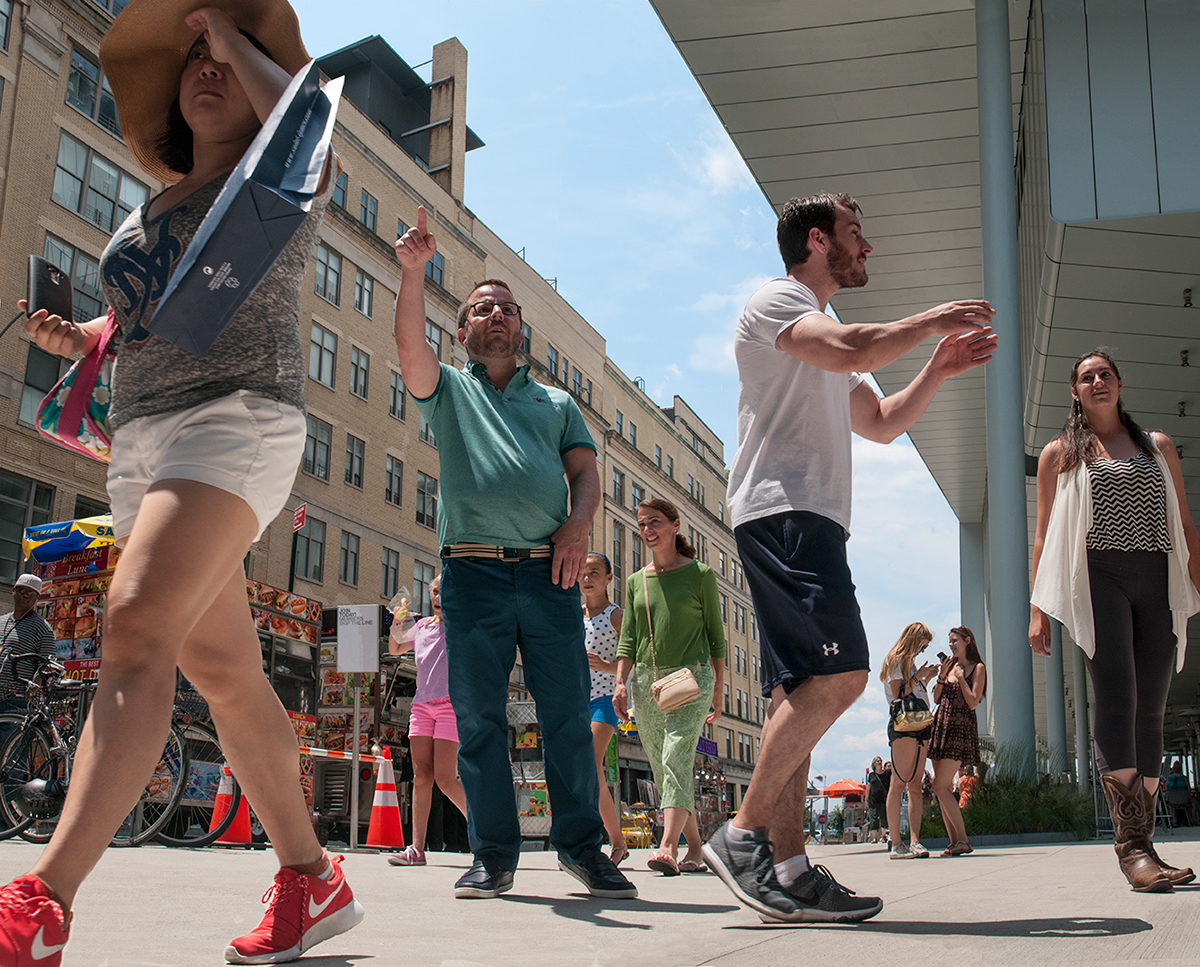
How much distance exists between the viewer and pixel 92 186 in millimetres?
26250

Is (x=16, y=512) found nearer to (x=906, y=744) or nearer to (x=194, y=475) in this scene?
(x=906, y=744)

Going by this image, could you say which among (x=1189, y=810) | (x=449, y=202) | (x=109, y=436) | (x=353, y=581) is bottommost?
(x=1189, y=810)

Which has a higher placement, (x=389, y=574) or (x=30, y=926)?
(x=389, y=574)

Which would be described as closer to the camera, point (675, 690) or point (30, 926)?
point (30, 926)

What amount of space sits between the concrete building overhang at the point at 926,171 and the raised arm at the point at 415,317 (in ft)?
37.4

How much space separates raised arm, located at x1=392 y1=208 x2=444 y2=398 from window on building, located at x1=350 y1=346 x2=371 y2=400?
108ft

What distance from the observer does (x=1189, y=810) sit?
137 ft

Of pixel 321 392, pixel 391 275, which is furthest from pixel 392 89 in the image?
pixel 321 392

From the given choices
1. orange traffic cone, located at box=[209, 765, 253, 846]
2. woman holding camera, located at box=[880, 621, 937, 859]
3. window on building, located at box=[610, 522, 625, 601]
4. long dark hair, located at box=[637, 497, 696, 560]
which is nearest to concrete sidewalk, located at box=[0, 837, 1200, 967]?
long dark hair, located at box=[637, 497, 696, 560]

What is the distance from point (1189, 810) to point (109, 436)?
153 feet

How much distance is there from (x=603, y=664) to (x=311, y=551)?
26.6 m

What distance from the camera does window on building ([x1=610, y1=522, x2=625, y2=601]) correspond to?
55.7 meters

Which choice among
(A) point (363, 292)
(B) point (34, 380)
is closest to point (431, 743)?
(B) point (34, 380)

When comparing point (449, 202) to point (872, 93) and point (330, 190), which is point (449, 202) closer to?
point (872, 93)
